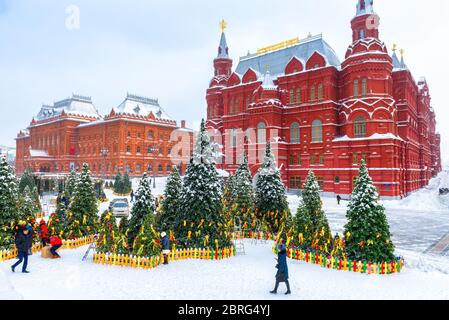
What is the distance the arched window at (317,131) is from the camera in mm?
44447

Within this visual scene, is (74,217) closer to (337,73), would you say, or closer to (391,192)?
(391,192)

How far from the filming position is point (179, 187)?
669 inches

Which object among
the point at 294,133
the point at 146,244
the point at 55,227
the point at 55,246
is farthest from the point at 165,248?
the point at 294,133

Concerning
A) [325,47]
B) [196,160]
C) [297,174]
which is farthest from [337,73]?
[196,160]

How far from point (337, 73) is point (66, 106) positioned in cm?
6559

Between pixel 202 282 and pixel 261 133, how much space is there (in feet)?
124

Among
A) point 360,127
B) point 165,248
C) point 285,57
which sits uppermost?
point 285,57

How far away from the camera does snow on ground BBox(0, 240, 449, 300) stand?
31.4ft

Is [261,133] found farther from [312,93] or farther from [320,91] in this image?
[320,91]

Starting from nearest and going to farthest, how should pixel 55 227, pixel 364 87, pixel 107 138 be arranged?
pixel 55 227
pixel 364 87
pixel 107 138

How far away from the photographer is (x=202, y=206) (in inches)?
601

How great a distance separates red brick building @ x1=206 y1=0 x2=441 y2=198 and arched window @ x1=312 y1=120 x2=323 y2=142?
137 mm

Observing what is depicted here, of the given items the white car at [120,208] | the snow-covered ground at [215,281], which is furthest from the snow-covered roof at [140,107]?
the snow-covered ground at [215,281]
